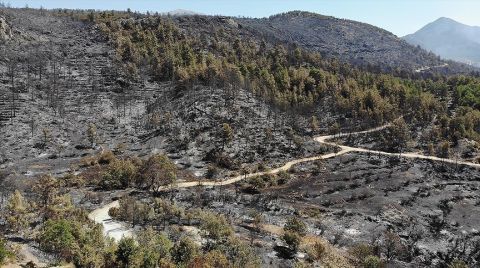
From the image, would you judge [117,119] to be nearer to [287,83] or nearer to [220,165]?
[220,165]

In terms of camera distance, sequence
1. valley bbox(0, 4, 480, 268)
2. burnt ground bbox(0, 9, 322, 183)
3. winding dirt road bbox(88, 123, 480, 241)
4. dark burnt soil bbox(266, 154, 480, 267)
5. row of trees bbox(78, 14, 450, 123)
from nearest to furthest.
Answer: valley bbox(0, 4, 480, 268) < winding dirt road bbox(88, 123, 480, 241) < dark burnt soil bbox(266, 154, 480, 267) < burnt ground bbox(0, 9, 322, 183) < row of trees bbox(78, 14, 450, 123)

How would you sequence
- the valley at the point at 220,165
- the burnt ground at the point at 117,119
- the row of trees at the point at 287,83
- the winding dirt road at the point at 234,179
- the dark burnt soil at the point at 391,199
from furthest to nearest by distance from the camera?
the row of trees at the point at 287,83 < the burnt ground at the point at 117,119 < the dark burnt soil at the point at 391,199 < the winding dirt road at the point at 234,179 < the valley at the point at 220,165

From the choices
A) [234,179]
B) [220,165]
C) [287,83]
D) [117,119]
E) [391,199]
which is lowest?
[391,199]

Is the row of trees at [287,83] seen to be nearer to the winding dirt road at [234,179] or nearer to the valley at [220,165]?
the valley at [220,165]

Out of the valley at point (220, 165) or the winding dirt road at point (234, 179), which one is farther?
the winding dirt road at point (234, 179)

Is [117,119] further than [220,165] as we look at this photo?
Yes

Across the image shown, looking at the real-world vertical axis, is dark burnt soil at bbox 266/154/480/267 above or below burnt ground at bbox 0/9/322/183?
below

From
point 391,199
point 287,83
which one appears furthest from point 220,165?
point 287,83

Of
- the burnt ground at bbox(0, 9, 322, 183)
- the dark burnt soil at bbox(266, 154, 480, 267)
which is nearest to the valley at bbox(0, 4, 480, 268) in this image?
the dark burnt soil at bbox(266, 154, 480, 267)

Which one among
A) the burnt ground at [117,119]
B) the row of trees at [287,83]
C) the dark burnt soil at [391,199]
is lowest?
the dark burnt soil at [391,199]

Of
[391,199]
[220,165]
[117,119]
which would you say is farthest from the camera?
[117,119]

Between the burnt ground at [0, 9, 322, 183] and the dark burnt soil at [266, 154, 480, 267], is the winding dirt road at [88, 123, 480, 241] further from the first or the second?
the burnt ground at [0, 9, 322, 183]

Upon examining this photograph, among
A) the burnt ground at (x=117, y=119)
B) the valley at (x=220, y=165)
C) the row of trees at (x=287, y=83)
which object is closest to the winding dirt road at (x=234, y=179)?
the valley at (x=220, y=165)
